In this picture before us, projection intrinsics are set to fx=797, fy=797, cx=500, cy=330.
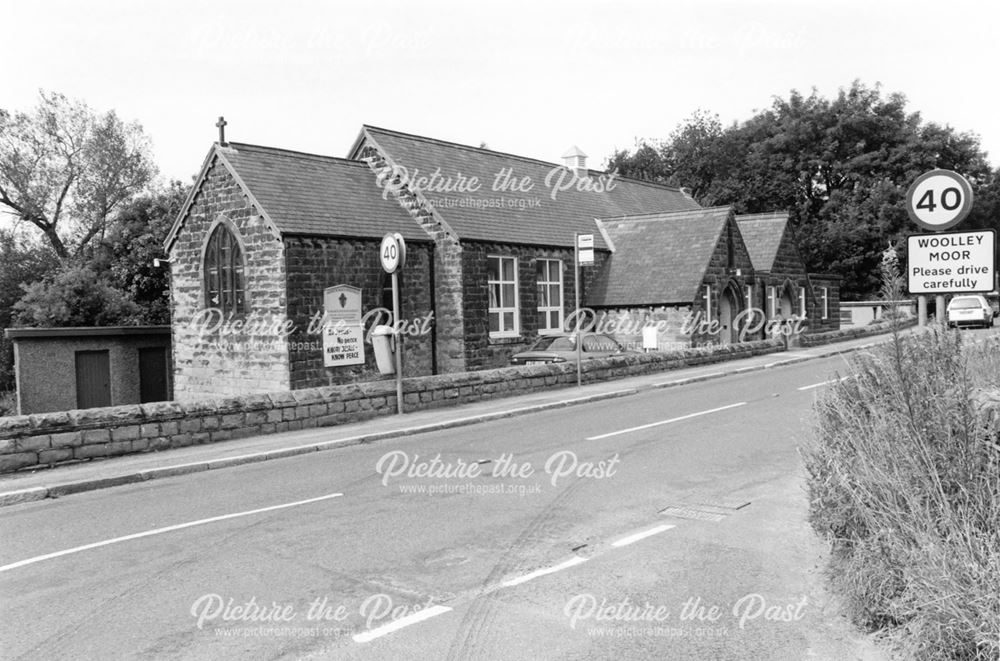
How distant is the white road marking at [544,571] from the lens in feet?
19.8

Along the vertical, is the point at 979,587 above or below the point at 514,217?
below

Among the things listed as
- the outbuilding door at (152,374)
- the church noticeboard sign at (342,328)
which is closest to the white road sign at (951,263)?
the church noticeboard sign at (342,328)

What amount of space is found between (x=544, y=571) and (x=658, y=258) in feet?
80.1

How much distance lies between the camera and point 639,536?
7.18 m

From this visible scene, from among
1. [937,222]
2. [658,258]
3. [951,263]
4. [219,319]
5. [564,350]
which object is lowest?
[564,350]

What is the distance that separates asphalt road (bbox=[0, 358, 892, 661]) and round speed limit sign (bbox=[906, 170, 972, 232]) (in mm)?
3176

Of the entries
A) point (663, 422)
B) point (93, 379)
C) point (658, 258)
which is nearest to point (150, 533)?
point (663, 422)

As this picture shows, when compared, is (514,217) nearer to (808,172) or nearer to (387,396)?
(387,396)

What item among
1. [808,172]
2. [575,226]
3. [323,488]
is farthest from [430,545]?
[808,172]

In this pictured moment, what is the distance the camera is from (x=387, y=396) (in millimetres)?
15812

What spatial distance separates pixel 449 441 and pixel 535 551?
Answer: 6046mm

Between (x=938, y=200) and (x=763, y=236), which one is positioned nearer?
(x=938, y=200)

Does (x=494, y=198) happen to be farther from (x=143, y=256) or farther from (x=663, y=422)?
(x=143, y=256)

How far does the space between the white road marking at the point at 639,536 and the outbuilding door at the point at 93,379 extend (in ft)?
70.7
